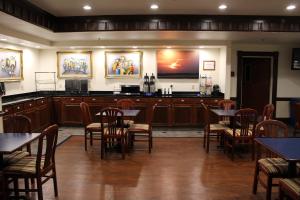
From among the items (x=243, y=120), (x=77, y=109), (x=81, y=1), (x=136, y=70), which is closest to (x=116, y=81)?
(x=136, y=70)

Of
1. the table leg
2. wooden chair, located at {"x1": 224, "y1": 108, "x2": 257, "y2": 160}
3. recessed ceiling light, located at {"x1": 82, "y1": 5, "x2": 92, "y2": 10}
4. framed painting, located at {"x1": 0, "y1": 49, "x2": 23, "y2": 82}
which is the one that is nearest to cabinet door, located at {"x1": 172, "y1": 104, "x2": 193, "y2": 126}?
wooden chair, located at {"x1": 224, "y1": 108, "x2": 257, "y2": 160}

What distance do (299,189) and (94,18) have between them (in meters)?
4.42

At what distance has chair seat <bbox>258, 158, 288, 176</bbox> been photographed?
2881 mm

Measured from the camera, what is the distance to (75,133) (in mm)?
6551

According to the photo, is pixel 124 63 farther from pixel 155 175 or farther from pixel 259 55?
pixel 155 175

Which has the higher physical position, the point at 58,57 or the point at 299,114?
the point at 58,57

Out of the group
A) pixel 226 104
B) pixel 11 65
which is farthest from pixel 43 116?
pixel 226 104

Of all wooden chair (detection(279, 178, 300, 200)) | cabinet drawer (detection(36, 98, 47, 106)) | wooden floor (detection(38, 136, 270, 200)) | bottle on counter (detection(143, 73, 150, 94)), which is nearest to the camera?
wooden chair (detection(279, 178, 300, 200))

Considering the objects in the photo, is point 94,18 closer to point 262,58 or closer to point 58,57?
point 58,57

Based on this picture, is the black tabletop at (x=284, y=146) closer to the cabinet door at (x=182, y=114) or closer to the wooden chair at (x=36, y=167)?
the wooden chair at (x=36, y=167)

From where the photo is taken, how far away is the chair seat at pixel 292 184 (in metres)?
2.41

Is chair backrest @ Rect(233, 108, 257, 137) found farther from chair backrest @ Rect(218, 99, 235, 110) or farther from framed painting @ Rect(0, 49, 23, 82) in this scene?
framed painting @ Rect(0, 49, 23, 82)

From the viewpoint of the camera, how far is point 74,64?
759 cm

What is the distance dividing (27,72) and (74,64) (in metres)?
1.22
